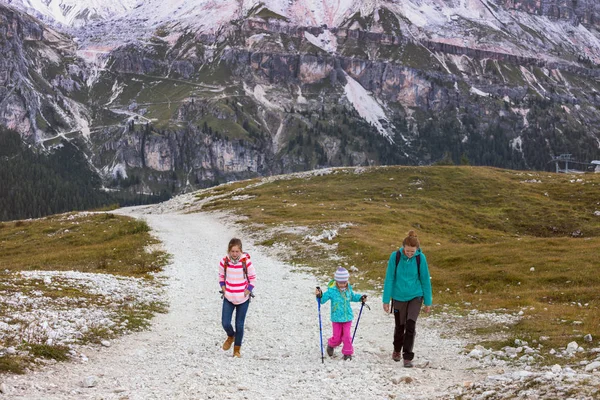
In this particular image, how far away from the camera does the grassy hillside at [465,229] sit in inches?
971

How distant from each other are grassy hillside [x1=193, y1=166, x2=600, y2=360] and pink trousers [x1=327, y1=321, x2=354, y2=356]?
5291mm

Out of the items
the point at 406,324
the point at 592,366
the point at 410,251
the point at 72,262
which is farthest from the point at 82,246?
the point at 592,366

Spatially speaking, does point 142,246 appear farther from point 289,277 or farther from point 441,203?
point 441,203

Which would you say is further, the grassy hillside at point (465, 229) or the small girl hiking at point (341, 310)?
the grassy hillside at point (465, 229)

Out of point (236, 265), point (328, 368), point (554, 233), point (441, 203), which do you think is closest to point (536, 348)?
point (328, 368)

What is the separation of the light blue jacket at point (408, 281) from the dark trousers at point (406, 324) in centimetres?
21

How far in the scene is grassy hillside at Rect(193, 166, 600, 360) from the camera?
24656mm

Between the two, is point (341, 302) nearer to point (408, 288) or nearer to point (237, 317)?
point (408, 288)

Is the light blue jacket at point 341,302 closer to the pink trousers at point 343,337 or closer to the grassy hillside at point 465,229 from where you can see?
the pink trousers at point 343,337

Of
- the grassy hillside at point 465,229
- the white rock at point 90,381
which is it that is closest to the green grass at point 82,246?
the grassy hillside at point 465,229

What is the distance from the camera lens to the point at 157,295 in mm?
27281

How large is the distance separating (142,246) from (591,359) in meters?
42.2

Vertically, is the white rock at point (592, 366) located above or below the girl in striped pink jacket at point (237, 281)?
below

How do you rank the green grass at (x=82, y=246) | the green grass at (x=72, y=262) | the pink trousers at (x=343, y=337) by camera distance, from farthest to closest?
1. the green grass at (x=82, y=246)
2. the pink trousers at (x=343, y=337)
3. the green grass at (x=72, y=262)
